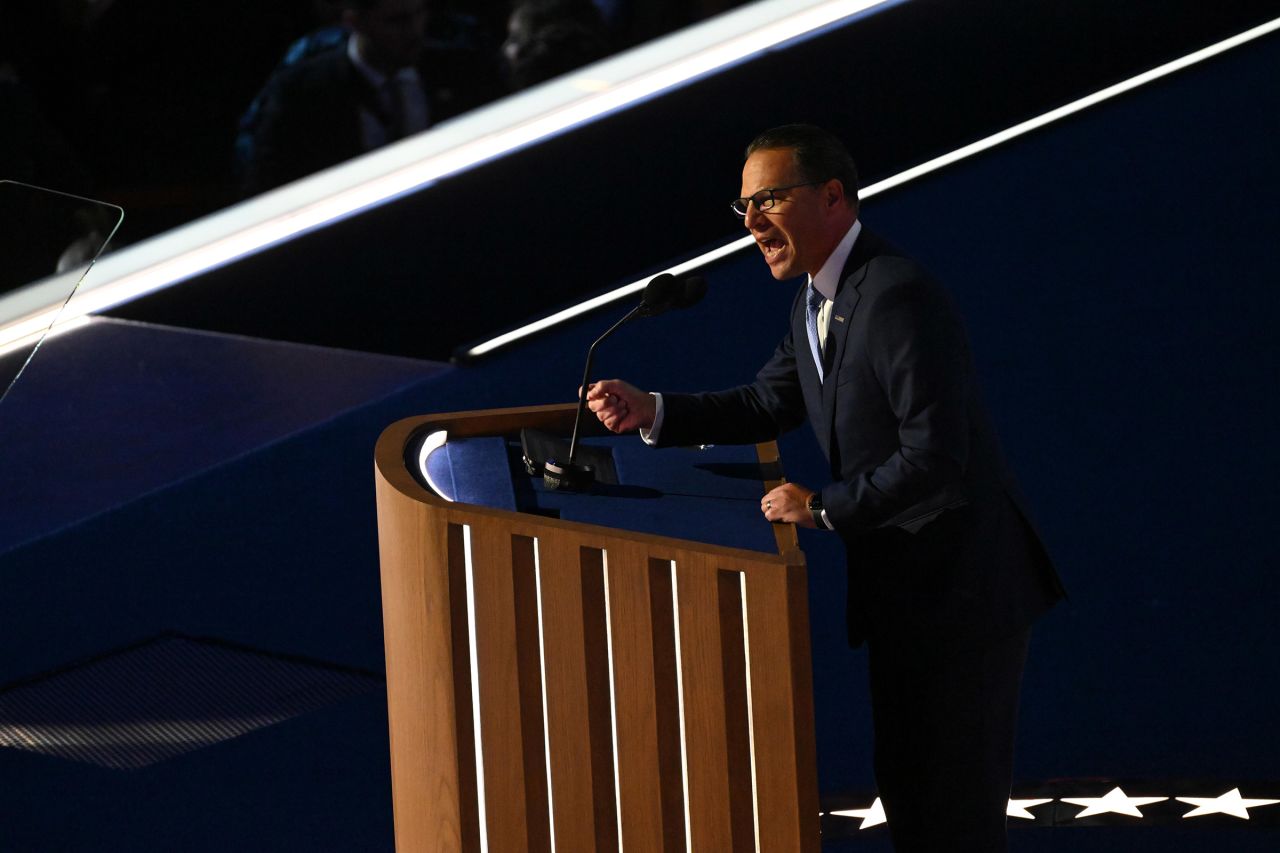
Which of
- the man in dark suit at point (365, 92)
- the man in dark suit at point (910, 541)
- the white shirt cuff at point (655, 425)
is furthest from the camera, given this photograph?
the man in dark suit at point (365, 92)

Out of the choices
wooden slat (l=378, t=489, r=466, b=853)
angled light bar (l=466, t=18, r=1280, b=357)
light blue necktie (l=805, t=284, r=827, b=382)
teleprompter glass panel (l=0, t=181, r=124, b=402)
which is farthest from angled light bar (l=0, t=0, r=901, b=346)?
wooden slat (l=378, t=489, r=466, b=853)

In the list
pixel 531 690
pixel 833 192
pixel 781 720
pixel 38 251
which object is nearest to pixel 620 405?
pixel 833 192

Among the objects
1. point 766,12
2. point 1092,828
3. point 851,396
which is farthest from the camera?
point 766,12

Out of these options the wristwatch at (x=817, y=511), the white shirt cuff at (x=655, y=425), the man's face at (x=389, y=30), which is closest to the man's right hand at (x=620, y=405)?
the white shirt cuff at (x=655, y=425)

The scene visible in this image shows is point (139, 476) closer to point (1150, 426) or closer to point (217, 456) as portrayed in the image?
point (217, 456)

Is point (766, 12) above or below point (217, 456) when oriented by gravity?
above

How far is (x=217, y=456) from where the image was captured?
116 inches

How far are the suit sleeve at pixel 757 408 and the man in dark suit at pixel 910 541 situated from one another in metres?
0.19

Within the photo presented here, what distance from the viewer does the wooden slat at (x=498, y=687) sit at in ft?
5.23

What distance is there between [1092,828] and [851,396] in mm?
1431

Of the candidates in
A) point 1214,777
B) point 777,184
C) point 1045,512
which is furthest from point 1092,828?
point 777,184

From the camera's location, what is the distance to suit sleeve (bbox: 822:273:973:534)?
174 centimetres

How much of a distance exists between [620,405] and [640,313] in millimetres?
160

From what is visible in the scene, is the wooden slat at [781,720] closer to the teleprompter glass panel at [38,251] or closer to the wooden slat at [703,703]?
the wooden slat at [703,703]
